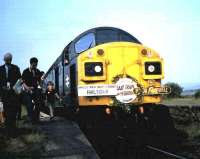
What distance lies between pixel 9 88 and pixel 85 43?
356 centimetres

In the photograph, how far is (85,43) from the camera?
1277cm

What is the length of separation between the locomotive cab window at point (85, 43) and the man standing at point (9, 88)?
3.07 m

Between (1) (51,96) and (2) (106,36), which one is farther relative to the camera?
(1) (51,96)

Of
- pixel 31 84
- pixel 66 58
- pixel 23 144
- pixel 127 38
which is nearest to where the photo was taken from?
pixel 23 144

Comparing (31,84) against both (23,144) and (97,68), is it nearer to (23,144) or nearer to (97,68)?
(97,68)

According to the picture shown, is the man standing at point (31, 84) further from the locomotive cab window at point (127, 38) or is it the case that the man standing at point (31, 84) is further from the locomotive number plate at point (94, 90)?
the locomotive cab window at point (127, 38)

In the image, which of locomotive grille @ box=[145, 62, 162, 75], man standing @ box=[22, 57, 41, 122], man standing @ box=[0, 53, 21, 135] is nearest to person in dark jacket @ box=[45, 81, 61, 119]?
man standing @ box=[22, 57, 41, 122]

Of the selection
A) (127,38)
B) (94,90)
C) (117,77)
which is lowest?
(94,90)

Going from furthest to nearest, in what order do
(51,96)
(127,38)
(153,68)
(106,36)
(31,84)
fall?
(51,96), (127,38), (106,36), (31,84), (153,68)

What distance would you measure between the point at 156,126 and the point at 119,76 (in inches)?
160

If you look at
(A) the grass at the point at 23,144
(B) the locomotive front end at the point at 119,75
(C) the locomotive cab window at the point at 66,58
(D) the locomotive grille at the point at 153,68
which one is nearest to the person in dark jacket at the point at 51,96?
(C) the locomotive cab window at the point at 66,58

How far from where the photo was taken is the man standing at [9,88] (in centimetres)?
980

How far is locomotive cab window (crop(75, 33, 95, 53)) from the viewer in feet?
40.9

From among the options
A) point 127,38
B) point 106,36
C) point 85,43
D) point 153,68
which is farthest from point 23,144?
point 127,38
